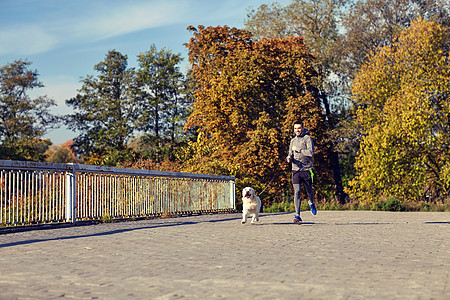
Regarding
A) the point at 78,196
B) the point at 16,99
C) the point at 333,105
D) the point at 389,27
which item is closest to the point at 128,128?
the point at 16,99

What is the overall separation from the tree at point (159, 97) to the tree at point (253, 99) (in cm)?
1801

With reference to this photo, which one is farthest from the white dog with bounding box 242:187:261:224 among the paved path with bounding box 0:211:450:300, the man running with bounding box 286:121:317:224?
the paved path with bounding box 0:211:450:300

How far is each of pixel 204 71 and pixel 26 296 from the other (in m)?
30.7

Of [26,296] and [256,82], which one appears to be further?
[256,82]

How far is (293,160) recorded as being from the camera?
1284cm

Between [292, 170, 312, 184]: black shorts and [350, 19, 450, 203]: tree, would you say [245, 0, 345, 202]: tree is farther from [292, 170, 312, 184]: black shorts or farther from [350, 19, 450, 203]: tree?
[292, 170, 312, 184]: black shorts

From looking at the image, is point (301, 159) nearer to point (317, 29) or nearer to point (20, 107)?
point (317, 29)

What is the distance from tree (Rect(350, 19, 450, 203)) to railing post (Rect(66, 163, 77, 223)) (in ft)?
59.8

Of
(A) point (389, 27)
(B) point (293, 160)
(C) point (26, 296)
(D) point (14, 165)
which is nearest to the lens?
(C) point (26, 296)

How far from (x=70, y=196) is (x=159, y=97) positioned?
1622 inches

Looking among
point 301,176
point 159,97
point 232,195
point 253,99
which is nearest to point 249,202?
point 301,176

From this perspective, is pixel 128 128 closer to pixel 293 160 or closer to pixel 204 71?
pixel 204 71

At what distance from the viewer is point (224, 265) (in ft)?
21.3

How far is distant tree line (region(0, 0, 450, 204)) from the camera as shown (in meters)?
28.4
